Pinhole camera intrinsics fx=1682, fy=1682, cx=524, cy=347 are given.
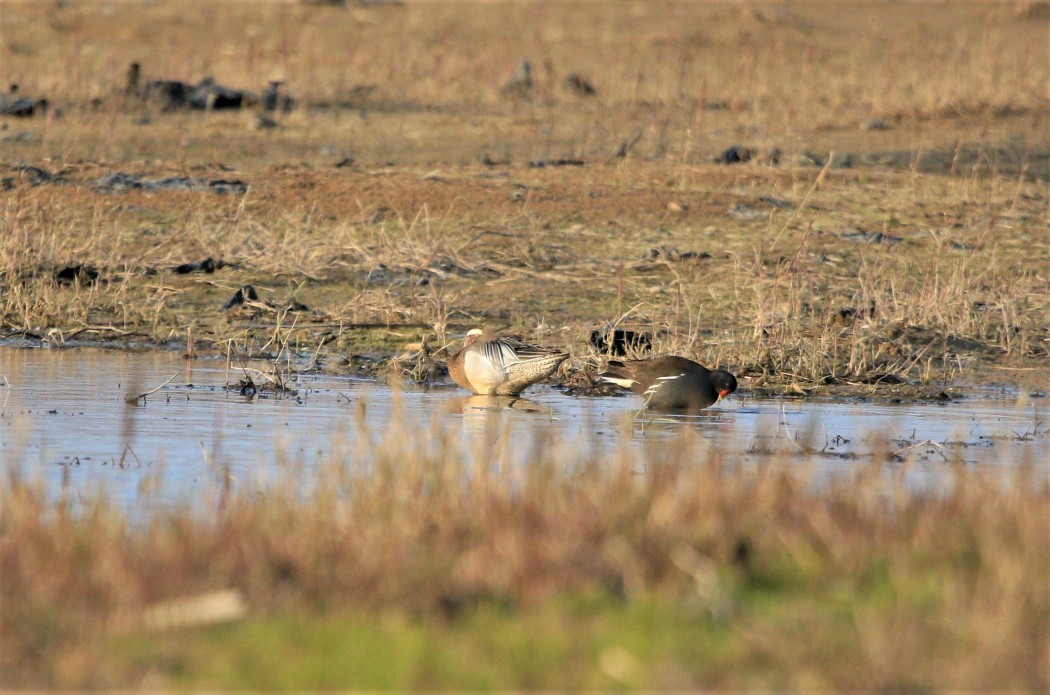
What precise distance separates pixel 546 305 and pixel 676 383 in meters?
3.83

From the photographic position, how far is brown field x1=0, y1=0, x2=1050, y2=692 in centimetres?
422

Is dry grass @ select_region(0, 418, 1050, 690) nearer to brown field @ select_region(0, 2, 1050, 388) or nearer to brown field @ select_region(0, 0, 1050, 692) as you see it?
brown field @ select_region(0, 0, 1050, 692)

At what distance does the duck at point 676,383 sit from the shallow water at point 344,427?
0.12 meters

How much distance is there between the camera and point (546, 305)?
12.7 m

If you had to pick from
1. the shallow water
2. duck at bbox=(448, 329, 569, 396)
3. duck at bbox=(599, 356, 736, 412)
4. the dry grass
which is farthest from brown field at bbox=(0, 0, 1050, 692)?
duck at bbox=(599, 356, 736, 412)

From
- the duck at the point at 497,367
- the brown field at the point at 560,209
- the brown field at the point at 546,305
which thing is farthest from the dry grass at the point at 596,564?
the brown field at the point at 560,209

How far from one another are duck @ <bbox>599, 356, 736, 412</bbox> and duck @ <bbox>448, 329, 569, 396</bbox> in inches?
22.1

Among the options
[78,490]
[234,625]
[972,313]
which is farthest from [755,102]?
[234,625]

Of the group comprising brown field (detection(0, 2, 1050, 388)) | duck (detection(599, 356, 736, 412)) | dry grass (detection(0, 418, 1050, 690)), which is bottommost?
dry grass (detection(0, 418, 1050, 690))

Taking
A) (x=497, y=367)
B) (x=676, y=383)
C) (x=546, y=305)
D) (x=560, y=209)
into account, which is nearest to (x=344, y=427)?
(x=497, y=367)

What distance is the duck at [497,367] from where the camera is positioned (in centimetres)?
951

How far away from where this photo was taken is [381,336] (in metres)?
11.7

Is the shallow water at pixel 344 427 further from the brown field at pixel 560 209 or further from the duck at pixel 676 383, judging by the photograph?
the brown field at pixel 560 209

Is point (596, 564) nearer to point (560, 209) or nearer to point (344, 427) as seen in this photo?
point (344, 427)
